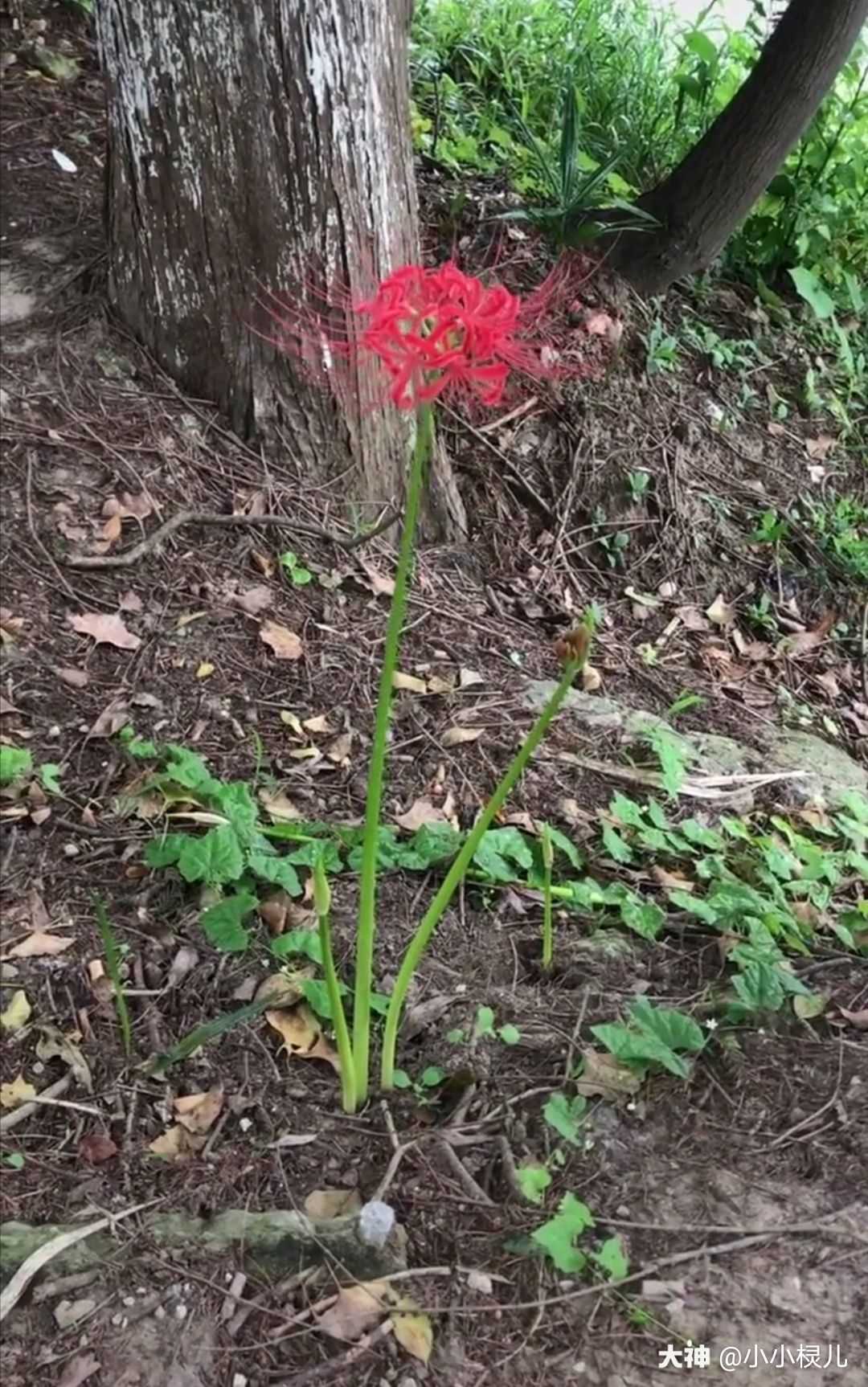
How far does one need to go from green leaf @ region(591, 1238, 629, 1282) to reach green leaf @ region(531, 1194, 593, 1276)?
2 centimetres

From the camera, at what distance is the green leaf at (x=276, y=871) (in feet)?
5.89

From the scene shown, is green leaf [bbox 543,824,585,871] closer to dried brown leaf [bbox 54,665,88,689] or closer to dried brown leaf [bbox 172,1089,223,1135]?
dried brown leaf [bbox 172,1089,223,1135]

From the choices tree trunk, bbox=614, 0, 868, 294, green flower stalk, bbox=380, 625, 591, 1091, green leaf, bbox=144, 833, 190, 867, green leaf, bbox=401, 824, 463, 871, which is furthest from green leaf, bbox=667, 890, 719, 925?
tree trunk, bbox=614, 0, 868, 294

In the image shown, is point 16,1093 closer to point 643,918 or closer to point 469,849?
point 469,849

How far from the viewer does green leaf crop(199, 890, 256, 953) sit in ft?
5.51

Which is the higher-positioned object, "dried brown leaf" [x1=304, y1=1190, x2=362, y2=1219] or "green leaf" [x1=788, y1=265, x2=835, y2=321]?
"green leaf" [x1=788, y1=265, x2=835, y2=321]

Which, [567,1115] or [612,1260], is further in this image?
[567,1115]

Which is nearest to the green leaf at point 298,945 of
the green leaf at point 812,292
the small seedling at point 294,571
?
the small seedling at point 294,571

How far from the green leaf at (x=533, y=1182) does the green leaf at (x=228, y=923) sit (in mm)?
519

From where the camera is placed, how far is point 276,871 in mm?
1807

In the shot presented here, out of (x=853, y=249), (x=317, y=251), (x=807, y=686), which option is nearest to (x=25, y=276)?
(x=317, y=251)

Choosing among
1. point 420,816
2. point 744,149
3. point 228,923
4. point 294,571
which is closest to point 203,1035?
point 228,923

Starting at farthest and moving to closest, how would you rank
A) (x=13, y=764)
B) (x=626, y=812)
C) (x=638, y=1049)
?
(x=626, y=812), (x=13, y=764), (x=638, y=1049)

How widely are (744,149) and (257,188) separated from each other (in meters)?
1.75
